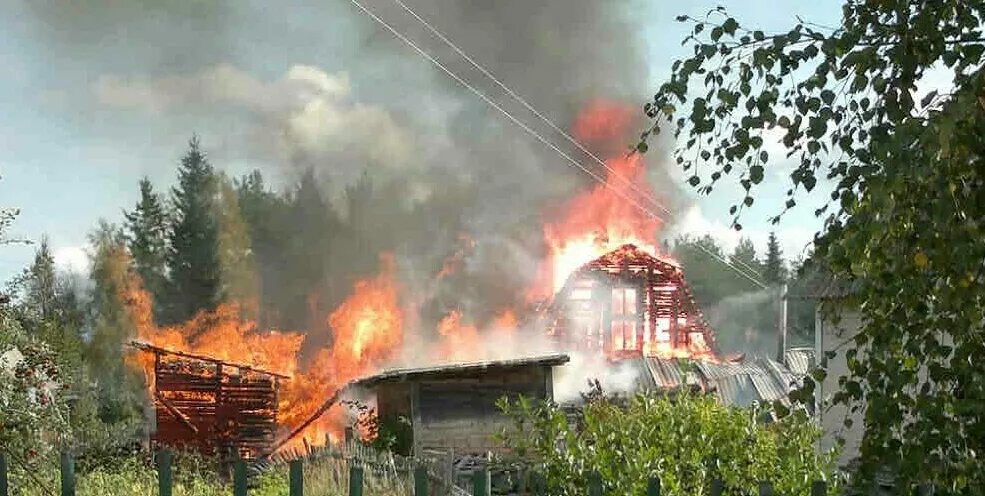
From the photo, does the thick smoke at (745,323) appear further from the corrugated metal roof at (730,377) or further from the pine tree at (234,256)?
the pine tree at (234,256)

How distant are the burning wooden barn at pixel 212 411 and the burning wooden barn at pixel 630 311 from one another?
1073 cm

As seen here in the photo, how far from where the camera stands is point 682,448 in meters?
5.66

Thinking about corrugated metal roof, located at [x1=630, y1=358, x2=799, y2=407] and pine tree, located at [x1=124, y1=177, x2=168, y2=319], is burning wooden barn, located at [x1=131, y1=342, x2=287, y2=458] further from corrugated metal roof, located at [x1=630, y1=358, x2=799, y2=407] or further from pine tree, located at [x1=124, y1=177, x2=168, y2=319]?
pine tree, located at [x1=124, y1=177, x2=168, y2=319]

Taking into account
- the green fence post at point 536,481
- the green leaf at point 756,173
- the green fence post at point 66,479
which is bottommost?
the green fence post at point 536,481

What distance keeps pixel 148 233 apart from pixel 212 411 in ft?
57.1

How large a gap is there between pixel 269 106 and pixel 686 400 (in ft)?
98.7

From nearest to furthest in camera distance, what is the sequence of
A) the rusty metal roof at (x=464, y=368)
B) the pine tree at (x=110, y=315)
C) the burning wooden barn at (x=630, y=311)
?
the rusty metal roof at (x=464, y=368), the burning wooden barn at (x=630, y=311), the pine tree at (x=110, y=315)

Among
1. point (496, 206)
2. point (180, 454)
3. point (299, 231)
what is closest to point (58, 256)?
point (299, 231)

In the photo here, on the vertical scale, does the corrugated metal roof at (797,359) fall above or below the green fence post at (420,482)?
below

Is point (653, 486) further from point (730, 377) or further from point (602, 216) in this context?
point (602, 216)

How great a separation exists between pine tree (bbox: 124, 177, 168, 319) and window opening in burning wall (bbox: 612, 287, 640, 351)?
14.1 meters

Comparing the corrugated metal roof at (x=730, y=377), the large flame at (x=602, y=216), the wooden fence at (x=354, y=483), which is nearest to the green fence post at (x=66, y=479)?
the wooden fence at (x=354, y=483)

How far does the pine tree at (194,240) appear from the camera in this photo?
3144 cm

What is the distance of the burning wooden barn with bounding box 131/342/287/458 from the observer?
1700 cm
